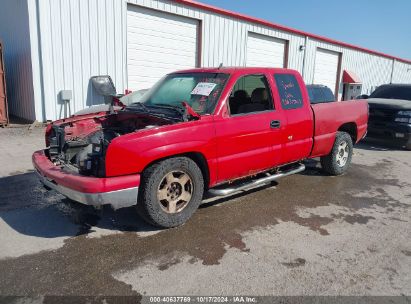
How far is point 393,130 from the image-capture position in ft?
30.1

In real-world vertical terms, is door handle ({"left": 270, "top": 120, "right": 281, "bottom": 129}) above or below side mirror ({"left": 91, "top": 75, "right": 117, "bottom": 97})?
below

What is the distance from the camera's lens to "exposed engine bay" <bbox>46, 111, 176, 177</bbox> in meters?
3.62

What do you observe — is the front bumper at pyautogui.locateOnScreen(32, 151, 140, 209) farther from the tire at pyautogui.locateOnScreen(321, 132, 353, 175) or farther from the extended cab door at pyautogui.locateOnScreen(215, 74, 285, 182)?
the tire at pyautogui.locateOnScreen(321, 132, 353, 175)

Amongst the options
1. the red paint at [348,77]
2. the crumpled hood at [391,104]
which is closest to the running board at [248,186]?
the crumpled hood at [391,104]

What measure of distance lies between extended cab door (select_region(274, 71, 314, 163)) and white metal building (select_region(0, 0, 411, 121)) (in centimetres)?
766

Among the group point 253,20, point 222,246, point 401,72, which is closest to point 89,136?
point 222,246

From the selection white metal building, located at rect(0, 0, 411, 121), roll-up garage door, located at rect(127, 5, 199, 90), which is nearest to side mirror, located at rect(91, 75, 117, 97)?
white metal building, located at rect(0, 0, 411, 121)

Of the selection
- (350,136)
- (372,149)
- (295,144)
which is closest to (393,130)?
(372,149)

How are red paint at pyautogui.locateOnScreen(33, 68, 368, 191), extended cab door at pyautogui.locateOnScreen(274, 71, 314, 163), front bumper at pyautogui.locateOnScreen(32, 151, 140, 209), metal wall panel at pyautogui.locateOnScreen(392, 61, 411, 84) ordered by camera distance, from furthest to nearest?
1. metal wall panel at pyautogui.locateOnScreen(392, 61, 411, 84)
2. extended cab door at pyautogui.locateOnScreen(274, 71, 314, 163)
3. red paint at pyautogui.locateOnScreen(33, 68, 368, 191)
4. front bumper at pyautogui.locateOnScreen(32, 151, 140, 209)

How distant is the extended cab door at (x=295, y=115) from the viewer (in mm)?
4992

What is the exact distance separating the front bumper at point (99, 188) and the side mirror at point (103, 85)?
25.6 feet

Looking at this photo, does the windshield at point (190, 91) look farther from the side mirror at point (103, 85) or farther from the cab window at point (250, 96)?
the side mirror at point (103, 85)

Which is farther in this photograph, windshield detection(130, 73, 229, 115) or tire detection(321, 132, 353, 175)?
tire detection(321, 132, 353, 175)

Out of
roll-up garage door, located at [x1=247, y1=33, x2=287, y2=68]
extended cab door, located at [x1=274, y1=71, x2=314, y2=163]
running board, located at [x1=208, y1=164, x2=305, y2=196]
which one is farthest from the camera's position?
roll-up garage door, located at [x1=247, y1=33, x2=287, y2=68]
